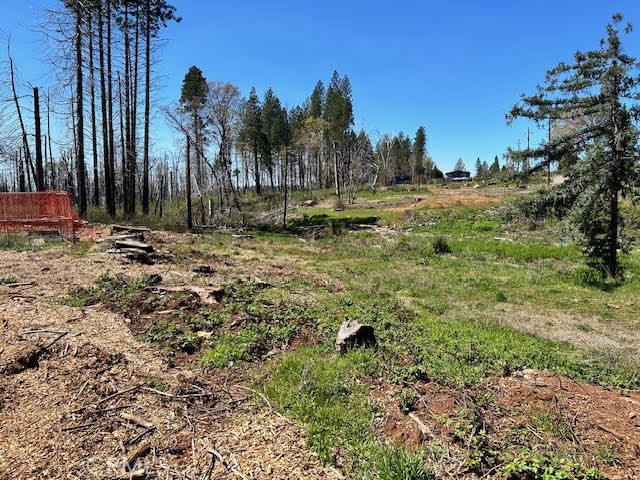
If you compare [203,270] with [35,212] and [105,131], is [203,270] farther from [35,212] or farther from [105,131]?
[105,131]

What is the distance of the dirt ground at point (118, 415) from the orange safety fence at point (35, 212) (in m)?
8.87

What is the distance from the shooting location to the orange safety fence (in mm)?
13445

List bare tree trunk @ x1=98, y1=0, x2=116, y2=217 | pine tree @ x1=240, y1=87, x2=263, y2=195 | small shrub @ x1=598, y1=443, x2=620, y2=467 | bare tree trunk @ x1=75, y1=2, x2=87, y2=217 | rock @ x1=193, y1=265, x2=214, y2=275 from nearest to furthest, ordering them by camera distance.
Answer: small shrub @ x1=598, y1=443, x2=620, y2=467 → rock @ x1=193, y1=265, x2=214, y2=275 → bare tree trunk @ x1=75, y1=2, x2=87, y2=217 → bare tree trunk @ x1=98, y1=0, x2=116, y2=217 → pine tree @ x1=240, y1=87, x2=263, y2=195

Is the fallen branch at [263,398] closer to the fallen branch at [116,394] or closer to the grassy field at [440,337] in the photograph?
the grassy field at [440,337]

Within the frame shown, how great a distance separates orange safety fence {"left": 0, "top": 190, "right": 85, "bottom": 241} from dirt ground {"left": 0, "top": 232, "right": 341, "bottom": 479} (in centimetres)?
887

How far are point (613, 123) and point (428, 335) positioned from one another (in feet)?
29.0

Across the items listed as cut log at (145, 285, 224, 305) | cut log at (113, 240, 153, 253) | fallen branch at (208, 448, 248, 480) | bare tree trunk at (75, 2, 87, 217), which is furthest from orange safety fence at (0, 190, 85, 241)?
fallen branch at (208, 448, 248, 480)

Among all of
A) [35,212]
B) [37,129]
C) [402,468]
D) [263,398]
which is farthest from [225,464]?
[37,129]

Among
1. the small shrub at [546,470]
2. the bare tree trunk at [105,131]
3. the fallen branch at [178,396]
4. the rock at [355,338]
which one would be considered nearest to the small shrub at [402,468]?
the small shrub at [546,470]

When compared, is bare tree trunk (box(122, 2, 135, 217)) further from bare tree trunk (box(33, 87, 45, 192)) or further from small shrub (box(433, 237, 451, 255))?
small shrub (box(433, 237, 451, 255))

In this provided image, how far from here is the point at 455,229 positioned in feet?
77.3

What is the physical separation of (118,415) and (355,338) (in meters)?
2.80

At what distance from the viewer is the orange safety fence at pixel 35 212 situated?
44.1 feet

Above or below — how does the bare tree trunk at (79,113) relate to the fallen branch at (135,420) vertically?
above
